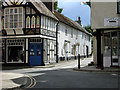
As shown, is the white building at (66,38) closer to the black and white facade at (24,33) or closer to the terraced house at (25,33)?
the terraced house at (25,33)

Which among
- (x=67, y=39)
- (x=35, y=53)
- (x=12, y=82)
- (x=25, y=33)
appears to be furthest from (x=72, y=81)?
(x=67, y=39)

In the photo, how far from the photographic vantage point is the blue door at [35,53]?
24.7 metres

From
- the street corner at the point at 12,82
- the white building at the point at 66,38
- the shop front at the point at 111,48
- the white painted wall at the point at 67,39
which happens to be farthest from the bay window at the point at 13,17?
the street corner at the point at 12,82

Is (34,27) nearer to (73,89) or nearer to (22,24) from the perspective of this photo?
(22,24)

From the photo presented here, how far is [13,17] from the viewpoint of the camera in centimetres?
2517

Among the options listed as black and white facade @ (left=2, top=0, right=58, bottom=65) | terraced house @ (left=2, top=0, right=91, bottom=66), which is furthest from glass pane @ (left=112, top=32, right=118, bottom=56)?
black and white facade @ (left=2, top=0, right=58, bottom=65)

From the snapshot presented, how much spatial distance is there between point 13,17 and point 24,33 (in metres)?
2.45

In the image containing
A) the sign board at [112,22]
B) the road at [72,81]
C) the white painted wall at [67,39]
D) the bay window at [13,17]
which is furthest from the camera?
the white painted wall at [67,39]

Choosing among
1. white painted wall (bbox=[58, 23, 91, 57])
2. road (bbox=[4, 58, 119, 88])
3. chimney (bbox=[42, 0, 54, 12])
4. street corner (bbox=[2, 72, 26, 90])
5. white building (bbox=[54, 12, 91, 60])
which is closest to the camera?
street corner (bbox=[2, 72, 26, 90])

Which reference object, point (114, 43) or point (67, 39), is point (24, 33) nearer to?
point (114, 43)

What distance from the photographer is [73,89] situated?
27.7ft

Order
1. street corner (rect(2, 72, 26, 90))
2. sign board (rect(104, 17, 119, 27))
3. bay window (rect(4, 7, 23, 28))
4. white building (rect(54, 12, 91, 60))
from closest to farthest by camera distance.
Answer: street corner (rect(2, 72, 26, 90)) < sign board (rect(104, 17, 119, 27)) < bay window (rect(4, 7, 23, 28)) < white building (rect(54, 12, 91, 60))

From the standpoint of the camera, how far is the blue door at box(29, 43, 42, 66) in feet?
81.1

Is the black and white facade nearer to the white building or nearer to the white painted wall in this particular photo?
the white painted wall
